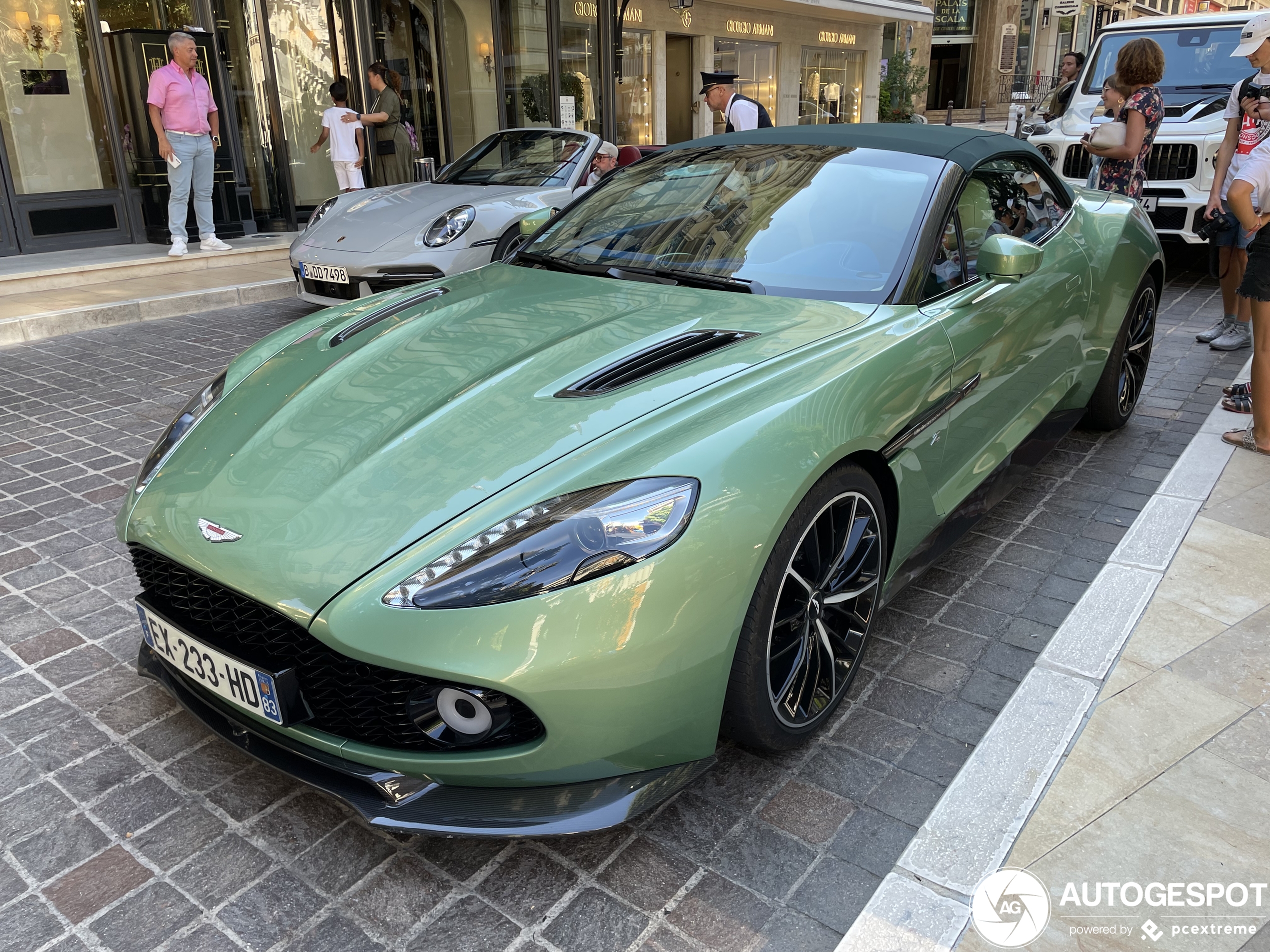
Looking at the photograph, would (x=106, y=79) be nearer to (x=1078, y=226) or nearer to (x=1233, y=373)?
(x=1078, y=226)

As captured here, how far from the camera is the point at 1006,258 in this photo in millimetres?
2922

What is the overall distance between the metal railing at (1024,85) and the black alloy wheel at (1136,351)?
121ft

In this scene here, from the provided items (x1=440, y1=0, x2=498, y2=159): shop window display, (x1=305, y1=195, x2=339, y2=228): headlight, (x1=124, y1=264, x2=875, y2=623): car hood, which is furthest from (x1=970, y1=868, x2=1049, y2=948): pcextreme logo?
(x1=440, y1=0, x2=498, y2=159): shop window display

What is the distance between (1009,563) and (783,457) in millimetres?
1759

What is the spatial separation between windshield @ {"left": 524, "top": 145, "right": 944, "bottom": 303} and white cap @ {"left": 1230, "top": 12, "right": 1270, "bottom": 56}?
2509 mm

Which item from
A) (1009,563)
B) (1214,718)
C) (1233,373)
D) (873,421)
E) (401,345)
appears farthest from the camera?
(1233,373)

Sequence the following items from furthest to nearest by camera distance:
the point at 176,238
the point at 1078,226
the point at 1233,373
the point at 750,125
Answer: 1. the point at 176,238
2. the point at 750,125
3. the point at 1233,373
4. the point at 1078,226

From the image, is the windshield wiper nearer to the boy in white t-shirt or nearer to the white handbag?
the white handbag

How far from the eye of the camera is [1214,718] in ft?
8.46

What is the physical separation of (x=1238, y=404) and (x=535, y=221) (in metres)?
3.76

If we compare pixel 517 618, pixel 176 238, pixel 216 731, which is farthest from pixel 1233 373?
pixel 176 238

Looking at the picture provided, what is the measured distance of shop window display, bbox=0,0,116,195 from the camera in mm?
9859

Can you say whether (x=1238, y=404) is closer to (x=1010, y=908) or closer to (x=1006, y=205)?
(x=1006, y=205)

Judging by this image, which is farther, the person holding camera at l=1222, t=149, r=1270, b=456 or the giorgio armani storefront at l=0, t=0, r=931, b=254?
the giorgio armani storefront at l=0, t=0, r=931, b=254
